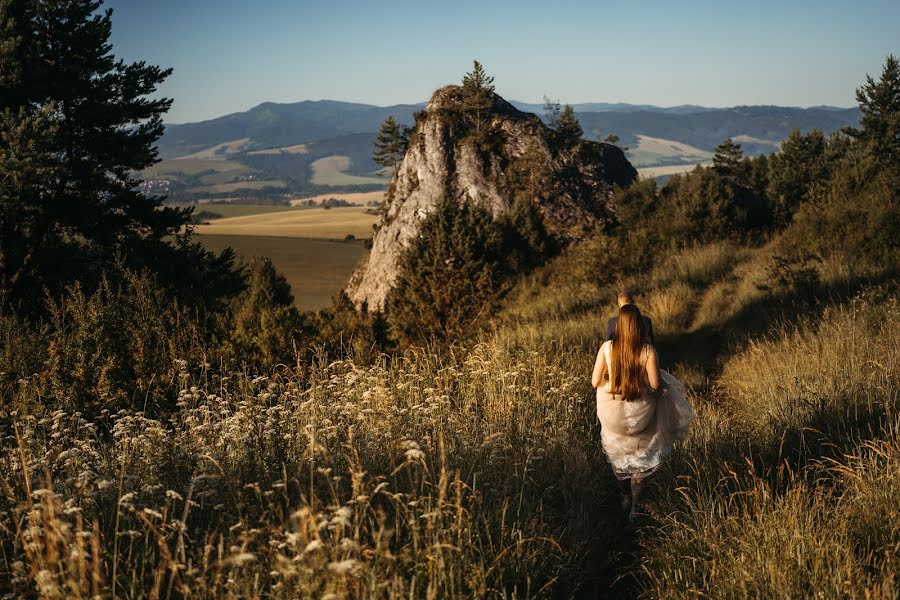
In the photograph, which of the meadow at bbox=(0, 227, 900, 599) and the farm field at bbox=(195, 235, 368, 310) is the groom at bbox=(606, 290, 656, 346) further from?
the farm field at bbox=(195, 235, 368, 310)

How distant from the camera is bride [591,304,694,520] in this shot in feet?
16.4

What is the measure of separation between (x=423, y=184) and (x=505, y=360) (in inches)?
921

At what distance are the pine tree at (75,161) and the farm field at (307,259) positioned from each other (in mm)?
21575

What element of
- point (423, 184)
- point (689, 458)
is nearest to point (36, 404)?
point (689, 458)

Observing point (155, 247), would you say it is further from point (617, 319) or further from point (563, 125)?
point (563, 125)

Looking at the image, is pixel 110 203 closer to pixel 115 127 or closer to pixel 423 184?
pixel 115 127

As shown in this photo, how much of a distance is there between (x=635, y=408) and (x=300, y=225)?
106 metres

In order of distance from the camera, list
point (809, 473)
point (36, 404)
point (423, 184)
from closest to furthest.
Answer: point (809, 473) → point (36, 404) → point (423, 184)

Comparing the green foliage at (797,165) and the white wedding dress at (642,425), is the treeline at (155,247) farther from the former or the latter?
the green foliage at (797,165)

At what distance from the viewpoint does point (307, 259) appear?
6725cm

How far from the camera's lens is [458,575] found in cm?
298

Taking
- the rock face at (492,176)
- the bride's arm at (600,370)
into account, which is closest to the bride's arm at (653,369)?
the bride's arm at (600,370)

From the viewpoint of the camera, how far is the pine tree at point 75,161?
15680mm

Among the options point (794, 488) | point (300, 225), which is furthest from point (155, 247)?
point (300, 225)
